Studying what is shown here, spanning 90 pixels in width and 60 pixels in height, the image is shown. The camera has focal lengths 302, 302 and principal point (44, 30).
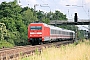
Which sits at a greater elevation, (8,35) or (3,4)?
(3,4)

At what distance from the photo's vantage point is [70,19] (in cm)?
9131

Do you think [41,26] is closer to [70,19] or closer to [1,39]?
[1,39]

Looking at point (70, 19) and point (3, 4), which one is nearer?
point (3, 4)

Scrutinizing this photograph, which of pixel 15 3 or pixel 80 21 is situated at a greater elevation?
pixel 15 3

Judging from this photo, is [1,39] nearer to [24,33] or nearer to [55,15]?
[24,33]

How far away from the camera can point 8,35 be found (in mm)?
43375

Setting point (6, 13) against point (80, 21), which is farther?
point (80, 21)

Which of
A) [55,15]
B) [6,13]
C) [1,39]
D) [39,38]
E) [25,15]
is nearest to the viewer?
[39,38]

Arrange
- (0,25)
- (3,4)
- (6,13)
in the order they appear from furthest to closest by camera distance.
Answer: (3,4)
(6,13)
(0,25)

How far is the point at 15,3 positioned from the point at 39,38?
85.8 ft

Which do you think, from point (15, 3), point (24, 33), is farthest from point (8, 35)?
point (15, 3)

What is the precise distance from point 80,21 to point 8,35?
50.5m

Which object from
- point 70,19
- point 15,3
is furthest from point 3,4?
point 70,19

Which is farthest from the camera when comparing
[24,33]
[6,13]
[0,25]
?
[6,13]
